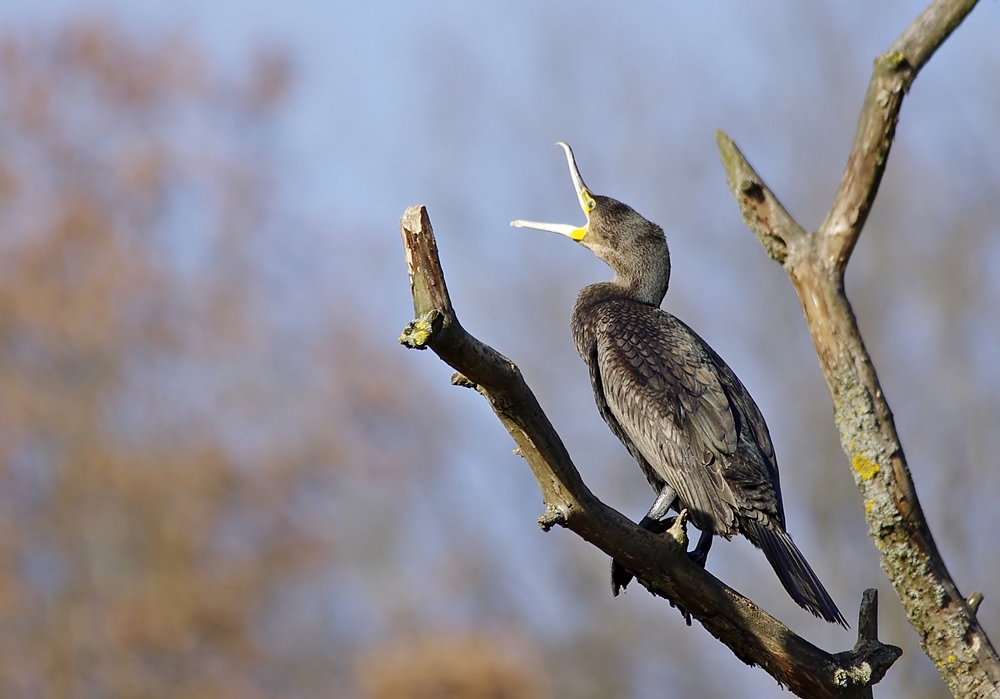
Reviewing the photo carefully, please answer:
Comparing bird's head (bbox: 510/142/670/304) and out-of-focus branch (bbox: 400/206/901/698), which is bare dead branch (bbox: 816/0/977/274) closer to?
out-of-focus branch (bbox: 400/206/901/698)

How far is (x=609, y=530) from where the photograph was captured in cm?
338

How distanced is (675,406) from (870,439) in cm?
103

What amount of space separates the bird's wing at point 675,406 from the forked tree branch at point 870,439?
28.6 inches

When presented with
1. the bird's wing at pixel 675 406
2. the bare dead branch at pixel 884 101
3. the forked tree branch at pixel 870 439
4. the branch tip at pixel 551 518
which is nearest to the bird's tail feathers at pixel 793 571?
the bird's wing at pixel 675 406

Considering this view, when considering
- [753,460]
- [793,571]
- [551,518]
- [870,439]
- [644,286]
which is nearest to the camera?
[551,518]

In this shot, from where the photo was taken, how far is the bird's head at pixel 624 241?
5555mm

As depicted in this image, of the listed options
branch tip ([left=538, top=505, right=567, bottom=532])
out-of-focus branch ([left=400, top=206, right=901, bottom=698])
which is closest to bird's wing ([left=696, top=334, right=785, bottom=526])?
out-of-focus branch ([left=400, top=206, right=901, bottom=698])

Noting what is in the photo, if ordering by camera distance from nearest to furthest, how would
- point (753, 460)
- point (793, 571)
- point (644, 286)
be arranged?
point (793, 571) < point (753, 460) < point (644, 286)

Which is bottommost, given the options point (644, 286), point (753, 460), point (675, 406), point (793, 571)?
point (793, 571)

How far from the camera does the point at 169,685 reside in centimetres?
1606

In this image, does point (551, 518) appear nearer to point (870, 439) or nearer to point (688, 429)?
point (870, 439)

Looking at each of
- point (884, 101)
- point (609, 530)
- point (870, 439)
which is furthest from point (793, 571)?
point (884, 101)

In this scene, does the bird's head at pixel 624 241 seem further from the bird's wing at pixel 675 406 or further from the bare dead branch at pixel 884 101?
the bare dead branch at pixel 884 101

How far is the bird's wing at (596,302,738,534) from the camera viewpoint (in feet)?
14.4
